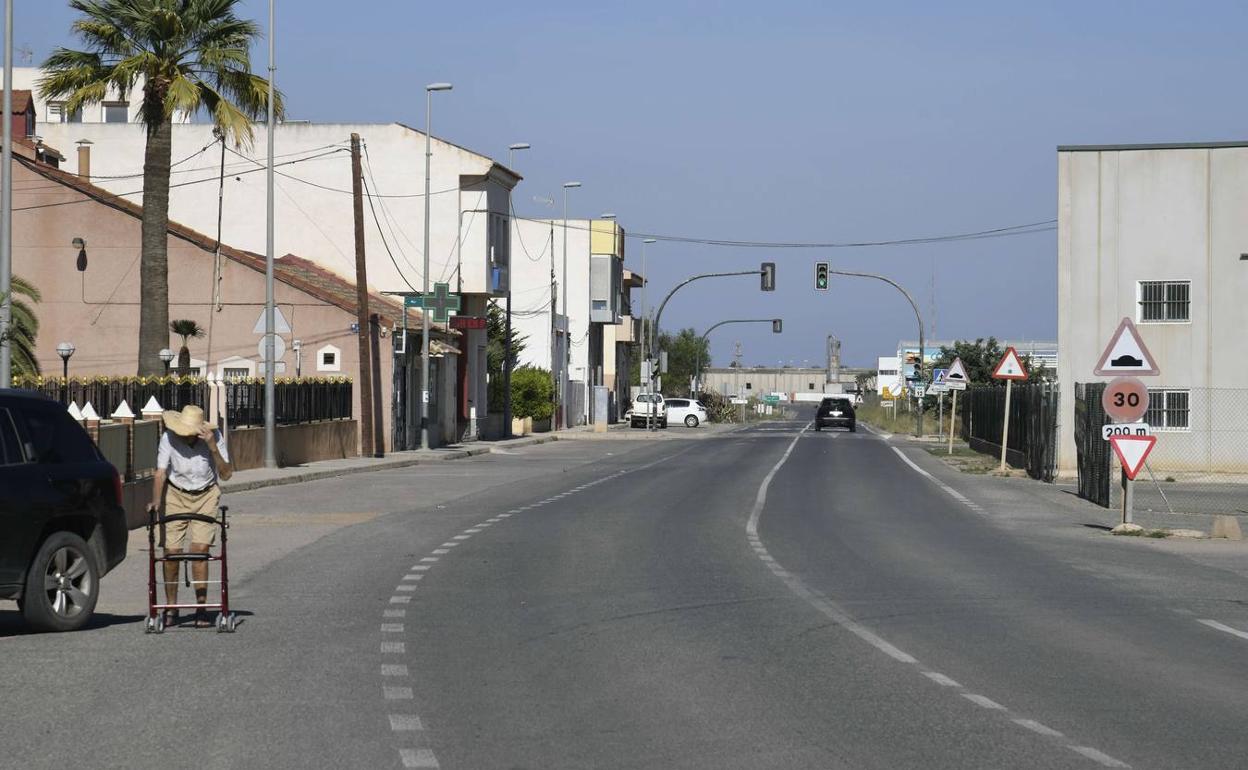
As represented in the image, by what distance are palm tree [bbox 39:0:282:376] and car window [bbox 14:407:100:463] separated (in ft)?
68.4

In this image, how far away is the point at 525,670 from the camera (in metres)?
10.3

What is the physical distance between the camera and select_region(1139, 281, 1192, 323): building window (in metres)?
37.6

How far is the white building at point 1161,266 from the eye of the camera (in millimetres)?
37344

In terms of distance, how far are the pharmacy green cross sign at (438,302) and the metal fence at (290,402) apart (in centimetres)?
307

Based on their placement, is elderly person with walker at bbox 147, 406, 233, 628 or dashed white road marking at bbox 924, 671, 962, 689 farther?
elderly person with walker at bbox 147, 406, 233, 628

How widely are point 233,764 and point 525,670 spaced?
2.98m

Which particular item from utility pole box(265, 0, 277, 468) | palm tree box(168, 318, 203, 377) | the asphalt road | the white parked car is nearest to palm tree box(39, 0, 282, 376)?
utility pole box(265, 0, 277, 468)

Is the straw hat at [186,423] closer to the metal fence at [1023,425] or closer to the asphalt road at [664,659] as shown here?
the asphalt road at [664,659]

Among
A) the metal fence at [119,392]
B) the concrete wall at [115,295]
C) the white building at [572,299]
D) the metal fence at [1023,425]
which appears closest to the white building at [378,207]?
the concrete wall at [115,295]

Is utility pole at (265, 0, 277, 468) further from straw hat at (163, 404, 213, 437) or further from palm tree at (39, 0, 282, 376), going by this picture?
straw hat at (163, 404, 213, 437)

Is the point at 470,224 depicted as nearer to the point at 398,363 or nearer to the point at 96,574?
the point at 398,363

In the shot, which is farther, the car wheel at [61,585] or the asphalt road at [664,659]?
the car wheel at [61,585]

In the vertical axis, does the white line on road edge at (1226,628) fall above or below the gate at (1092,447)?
below

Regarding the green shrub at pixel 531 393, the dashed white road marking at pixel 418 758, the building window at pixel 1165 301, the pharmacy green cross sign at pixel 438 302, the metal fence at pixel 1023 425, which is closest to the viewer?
the dashed white road marking at pixel 418 758
